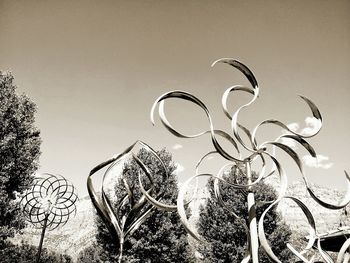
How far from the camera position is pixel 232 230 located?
64.3 feet

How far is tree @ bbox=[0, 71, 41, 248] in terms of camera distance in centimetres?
1470

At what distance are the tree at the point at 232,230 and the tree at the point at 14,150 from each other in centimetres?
1093

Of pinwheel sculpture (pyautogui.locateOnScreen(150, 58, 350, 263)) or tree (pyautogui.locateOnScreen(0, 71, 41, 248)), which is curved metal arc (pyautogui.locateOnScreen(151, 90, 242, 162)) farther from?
tree (pyautogui.locateOnScreen(0, 71, 41, 248))

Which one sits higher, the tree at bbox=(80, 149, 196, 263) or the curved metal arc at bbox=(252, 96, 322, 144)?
the tree at bbox=(80, 149, 196, 263)

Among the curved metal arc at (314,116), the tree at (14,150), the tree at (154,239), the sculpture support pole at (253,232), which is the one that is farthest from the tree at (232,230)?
the sculpture support pole at (253,232)

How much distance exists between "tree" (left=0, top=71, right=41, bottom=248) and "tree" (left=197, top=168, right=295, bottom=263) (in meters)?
10.9

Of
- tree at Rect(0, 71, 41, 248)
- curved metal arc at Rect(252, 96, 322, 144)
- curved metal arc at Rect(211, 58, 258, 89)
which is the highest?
tree at Rect(0, 71, 41, 248)

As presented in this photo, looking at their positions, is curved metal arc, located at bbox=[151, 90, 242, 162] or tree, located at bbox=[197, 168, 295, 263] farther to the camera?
tree, located at bbox=[197, 168, 295, 263]

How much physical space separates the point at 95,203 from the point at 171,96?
1602mm

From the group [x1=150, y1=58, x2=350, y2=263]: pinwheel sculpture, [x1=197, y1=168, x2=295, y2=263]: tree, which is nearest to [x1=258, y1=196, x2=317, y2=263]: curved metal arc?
[x1=150, y1=58, x2=350, y2=263]: pinwheel sculpture

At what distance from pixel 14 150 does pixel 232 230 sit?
14.2 meters

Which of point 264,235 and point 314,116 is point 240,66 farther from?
point 264,235

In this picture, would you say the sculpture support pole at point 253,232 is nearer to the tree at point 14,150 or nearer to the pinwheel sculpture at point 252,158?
the pinwheel sculpture at point 252,158

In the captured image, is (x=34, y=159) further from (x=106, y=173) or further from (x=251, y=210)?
(x=251, y=210)
